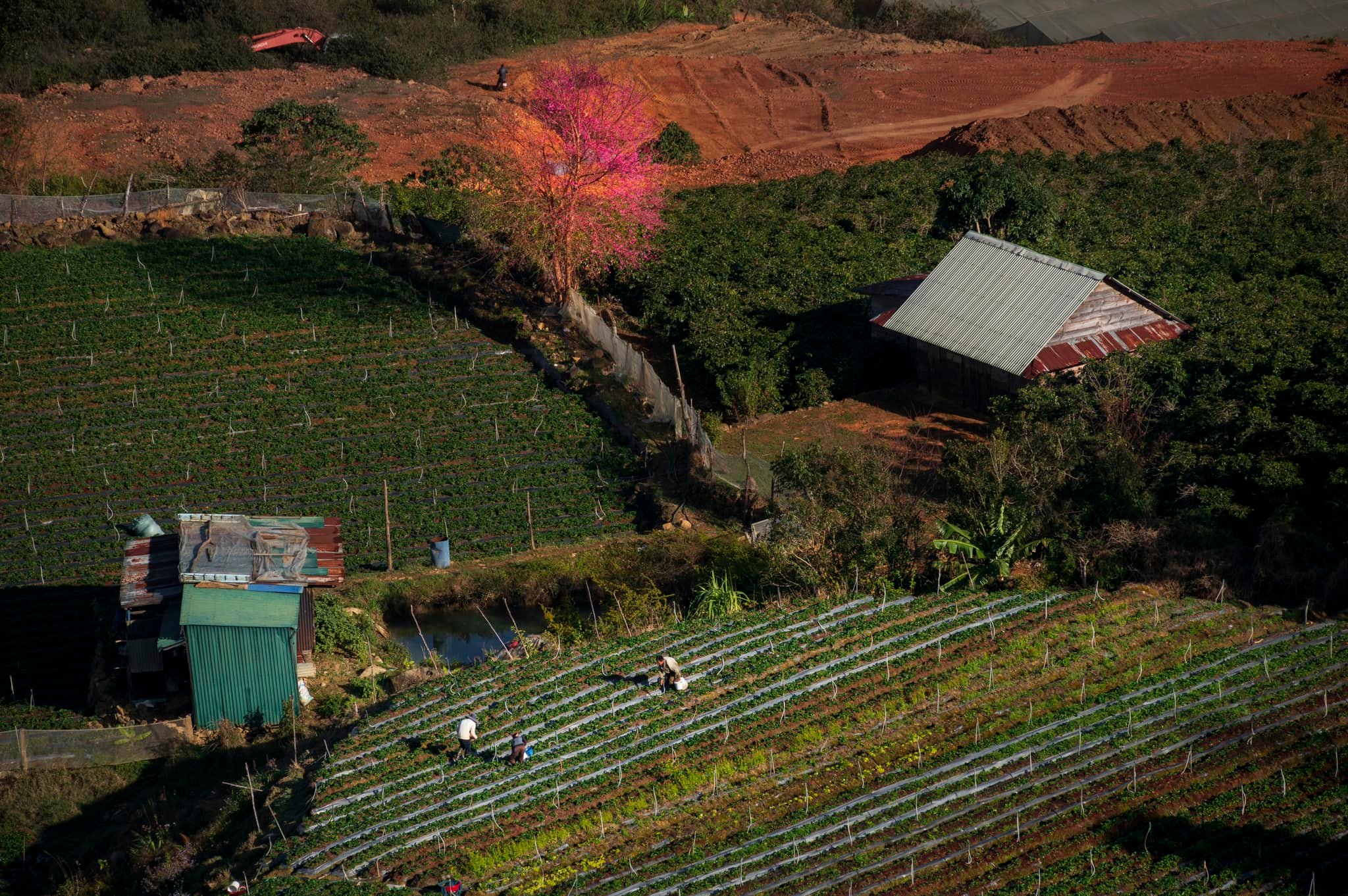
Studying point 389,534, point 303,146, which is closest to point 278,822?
point 389,534

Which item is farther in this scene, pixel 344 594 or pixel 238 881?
pixel 344 594

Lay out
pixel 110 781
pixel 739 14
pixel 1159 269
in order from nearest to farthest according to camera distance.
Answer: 1. pixel 110 781
2. pixel 1159 269
3. pixel 739 14

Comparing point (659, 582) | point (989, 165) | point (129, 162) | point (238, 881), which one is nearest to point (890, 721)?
point (659, 582)

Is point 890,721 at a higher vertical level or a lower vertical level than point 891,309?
lower

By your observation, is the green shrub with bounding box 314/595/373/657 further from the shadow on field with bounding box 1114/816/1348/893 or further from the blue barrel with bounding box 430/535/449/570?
the shadow on field with bounding box 1114/816/1348/893

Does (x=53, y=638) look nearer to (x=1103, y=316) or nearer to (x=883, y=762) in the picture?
(x=883, y=762)

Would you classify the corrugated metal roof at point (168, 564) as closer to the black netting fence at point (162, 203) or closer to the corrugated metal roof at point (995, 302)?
the corrugated metal roof at point (995, 302)

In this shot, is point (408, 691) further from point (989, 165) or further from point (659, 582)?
point (989, 165)

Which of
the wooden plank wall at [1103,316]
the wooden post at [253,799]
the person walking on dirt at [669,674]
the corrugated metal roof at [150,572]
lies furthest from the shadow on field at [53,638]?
the wooden plank wall at [1103,316]
